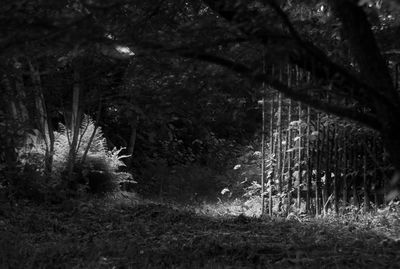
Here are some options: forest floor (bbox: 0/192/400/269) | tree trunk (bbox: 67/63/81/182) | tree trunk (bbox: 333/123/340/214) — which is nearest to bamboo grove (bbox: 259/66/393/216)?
tree trunk (bbox: 333/123/340/214)

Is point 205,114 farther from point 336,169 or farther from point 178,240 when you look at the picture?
point 336,169

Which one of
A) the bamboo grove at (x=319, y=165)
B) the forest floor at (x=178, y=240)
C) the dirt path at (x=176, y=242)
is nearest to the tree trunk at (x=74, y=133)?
the forest floor at (x=178, y=240)

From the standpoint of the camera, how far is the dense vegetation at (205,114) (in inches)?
133

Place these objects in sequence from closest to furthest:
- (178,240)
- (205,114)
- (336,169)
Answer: (205,114) < (178,240) < (336,169)

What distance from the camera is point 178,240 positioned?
665 centimetres

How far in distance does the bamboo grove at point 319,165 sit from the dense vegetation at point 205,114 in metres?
0.02

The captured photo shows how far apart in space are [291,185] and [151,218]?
2.50m

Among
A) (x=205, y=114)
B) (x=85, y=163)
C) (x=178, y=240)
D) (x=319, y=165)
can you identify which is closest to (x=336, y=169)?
(x=319, y=165)

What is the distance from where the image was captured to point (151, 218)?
8766mm

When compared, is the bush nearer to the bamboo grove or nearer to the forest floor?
the forest floor

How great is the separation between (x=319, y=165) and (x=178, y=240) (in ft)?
11.3

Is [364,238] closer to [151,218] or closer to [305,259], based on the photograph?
[305,259]

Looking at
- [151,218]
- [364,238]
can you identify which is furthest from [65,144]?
[364,238]

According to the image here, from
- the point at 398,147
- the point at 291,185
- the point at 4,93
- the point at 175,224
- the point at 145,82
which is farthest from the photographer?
the point at 291,185
